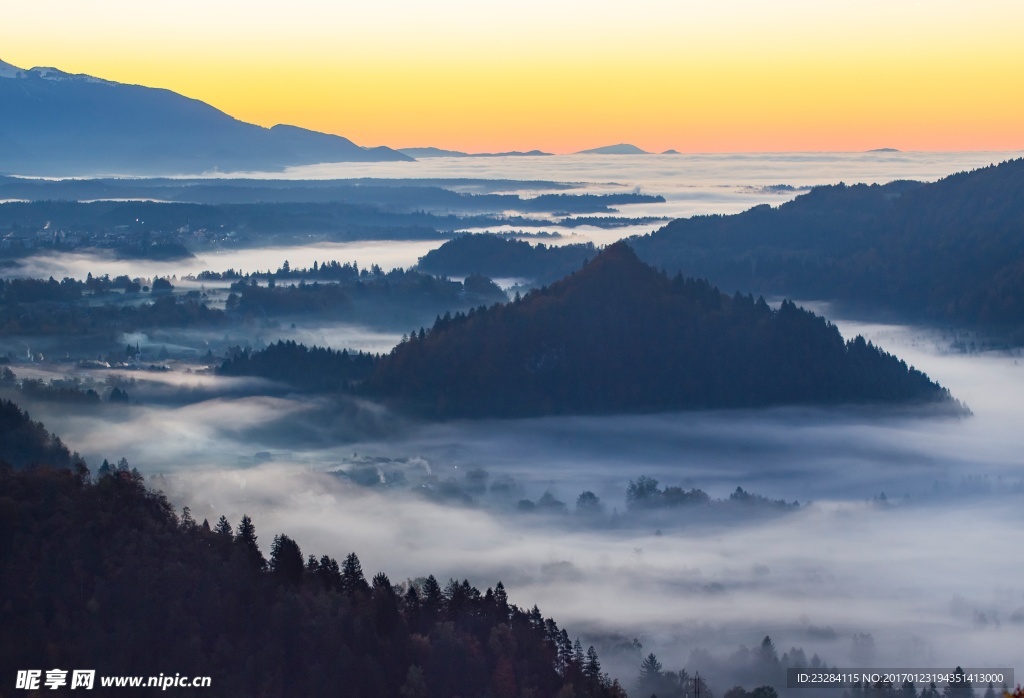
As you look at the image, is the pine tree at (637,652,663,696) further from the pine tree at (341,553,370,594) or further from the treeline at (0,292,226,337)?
the treeline at (0,292,226,337)

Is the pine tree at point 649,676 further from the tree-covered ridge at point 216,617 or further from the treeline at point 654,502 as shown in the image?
the treeline at point 654,502

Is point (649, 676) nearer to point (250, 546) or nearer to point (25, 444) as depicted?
point (250, 546)

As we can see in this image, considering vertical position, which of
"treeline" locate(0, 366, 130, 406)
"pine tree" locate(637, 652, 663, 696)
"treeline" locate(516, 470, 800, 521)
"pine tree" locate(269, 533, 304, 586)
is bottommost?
"treeline" locate(516, 470, 800, 521)

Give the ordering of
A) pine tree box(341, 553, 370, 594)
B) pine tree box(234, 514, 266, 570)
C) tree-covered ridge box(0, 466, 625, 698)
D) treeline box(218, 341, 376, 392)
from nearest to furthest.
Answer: tree-covered ridge box(0, 466, 625, 698), pine tree box(234, 514, 266, 570), pine tree box(341, 553, 370, 594), treeline box(218, 341, 376, 392)

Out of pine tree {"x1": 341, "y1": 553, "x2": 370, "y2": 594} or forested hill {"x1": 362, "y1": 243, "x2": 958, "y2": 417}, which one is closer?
pine tree {"x1": 341, "y1": 553, "x2": 370, "y2": 594}

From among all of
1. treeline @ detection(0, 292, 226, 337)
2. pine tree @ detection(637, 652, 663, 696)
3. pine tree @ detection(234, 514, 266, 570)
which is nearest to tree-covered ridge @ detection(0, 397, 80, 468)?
pine tree @ detection(234, 514, 266, 570)

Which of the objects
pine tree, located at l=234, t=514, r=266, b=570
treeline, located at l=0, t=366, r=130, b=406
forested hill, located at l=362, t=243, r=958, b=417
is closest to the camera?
pine tree, located at l=234, t=514, r=266, b=570

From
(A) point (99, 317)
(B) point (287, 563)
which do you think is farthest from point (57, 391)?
(B) point (287, 563)

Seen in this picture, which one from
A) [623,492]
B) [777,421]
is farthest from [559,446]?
[777,421]
